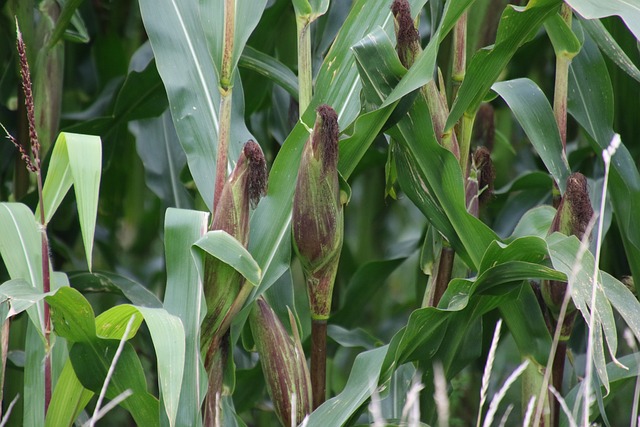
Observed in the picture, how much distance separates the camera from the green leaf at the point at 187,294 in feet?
3.16

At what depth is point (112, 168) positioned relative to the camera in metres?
2.10

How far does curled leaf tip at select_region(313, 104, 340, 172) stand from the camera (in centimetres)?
94

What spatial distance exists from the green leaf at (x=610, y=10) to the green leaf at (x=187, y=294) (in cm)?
51

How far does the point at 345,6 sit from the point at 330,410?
2.84 feet

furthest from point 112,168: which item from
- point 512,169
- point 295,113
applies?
point 512,169

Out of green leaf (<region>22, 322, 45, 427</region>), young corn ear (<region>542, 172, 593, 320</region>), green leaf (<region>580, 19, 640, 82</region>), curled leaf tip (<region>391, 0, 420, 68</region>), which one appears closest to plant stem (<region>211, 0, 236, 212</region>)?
curled leaf tip (<region>391, 0, 420, 68</region>)

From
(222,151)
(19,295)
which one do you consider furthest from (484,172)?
(19,295)

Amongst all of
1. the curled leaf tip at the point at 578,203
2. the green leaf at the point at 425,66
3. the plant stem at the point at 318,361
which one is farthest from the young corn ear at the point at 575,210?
the plant stem at the point at 318,361

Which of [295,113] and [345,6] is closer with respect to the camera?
[345,6]

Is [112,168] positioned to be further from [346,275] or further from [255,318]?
[255,318]

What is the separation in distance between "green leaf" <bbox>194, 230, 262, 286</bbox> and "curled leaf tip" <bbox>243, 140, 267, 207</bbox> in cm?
9

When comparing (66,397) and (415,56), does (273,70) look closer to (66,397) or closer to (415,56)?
(415,56)

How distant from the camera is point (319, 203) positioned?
0.98 metres

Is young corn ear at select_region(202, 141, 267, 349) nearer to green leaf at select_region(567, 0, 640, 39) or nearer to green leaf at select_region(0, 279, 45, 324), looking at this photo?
green leaf at select_region(0, 279, 45, 324)
